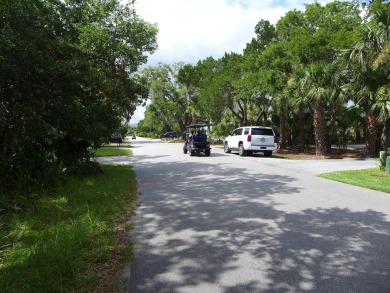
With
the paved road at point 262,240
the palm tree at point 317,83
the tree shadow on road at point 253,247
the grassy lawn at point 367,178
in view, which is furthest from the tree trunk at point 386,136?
the tree shadow on road at point 253,247

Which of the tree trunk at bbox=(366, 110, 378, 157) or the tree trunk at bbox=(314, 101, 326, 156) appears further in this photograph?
the tree trunk at bbox=(314, 101, 326, 156)

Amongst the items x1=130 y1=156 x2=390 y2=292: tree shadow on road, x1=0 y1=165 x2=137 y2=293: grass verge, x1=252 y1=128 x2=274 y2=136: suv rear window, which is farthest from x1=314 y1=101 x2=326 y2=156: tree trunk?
x1=0 y1=165 x2=137 y2=293: grass verge

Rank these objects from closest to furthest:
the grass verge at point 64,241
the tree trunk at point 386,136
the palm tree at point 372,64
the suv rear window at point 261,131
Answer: the grass verge at point 64,241, the palm tree at point 372,64, the tree trunk at point 386,136, the suv rear window at point 261,131

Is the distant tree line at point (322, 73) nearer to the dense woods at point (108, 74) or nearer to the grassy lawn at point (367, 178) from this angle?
the dense woods at point (108, 74)

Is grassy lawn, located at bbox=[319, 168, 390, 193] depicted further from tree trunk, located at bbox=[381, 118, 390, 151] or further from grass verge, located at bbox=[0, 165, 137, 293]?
grass verge, located at bbox=[0, 165, 137, 293]

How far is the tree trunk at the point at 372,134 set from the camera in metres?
17.4

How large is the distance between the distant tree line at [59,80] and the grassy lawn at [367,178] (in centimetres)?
784

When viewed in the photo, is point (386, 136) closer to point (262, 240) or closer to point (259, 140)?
point (259, 140)

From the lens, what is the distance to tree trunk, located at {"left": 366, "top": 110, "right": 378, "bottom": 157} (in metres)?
17.4

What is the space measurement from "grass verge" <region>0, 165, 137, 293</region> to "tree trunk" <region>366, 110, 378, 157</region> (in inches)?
596

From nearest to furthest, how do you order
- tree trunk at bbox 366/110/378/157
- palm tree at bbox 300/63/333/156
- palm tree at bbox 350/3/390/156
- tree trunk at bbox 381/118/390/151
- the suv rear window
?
palm tree at bbox 350/3/390/156 < tree trunk at bbox 381/118/390/151 < tree trunk at bbox 366/110/378/157 < palm tree at bbox 300/63/333/156 < the suv rear window

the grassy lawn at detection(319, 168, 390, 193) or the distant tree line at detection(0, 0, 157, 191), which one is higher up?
the distant tree line at detection(0, 0, 157, 191)

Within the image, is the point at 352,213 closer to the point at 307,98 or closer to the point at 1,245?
the point at 1,245

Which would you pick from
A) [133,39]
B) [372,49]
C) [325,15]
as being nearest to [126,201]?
[133,39]
